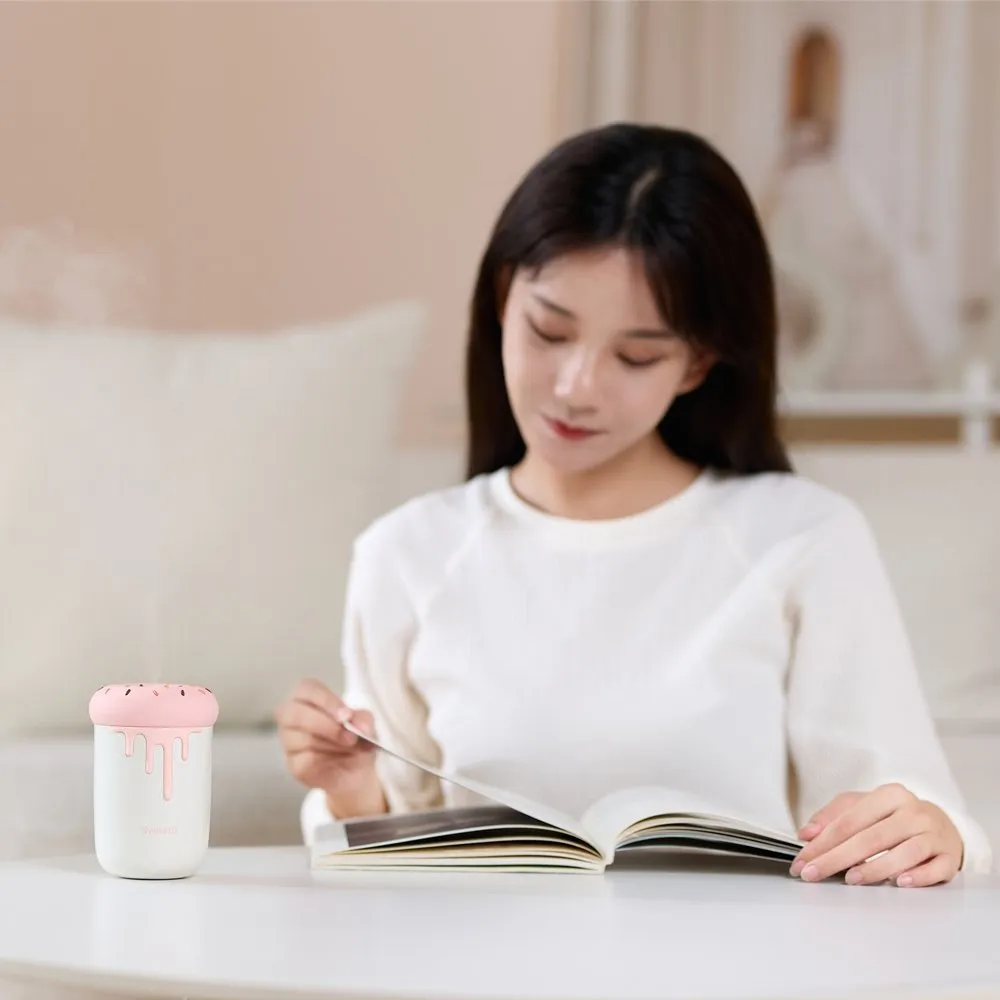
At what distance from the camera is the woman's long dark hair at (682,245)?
45.1 inches

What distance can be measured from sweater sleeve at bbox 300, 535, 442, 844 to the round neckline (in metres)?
0.12

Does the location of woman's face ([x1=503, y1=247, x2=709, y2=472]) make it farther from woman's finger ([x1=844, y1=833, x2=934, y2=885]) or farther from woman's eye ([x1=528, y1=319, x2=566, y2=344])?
woman's finger ([x1=844, y1=833, x2=934, y2=885])

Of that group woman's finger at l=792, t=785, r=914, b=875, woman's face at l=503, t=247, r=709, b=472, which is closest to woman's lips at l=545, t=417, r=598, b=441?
woman's face at l=503, t=247, r=709, b=472

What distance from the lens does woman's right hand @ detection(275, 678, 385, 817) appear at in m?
1.00

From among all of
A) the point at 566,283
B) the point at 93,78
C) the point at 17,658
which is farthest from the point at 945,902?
the point at 93,78

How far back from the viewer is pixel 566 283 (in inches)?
44.8

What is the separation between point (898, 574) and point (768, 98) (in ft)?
2.78

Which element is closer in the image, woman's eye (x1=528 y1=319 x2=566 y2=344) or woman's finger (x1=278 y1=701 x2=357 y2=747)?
woman's finger (x1=278 y1=701 x2=357 y2=747)

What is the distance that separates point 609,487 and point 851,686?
0.26 metres

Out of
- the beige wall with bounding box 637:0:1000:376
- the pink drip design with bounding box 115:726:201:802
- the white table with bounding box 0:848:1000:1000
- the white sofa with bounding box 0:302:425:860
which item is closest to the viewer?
the white table with bounding box 0:848:1000:1000

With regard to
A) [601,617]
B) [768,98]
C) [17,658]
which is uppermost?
[768,98]

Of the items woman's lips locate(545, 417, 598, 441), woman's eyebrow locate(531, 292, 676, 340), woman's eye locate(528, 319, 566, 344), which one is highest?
woman's eyebrow locate(531, 292, 676, 340)

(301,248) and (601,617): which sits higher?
(301,248)

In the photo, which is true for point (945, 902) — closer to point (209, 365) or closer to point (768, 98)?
point (209, 365)
